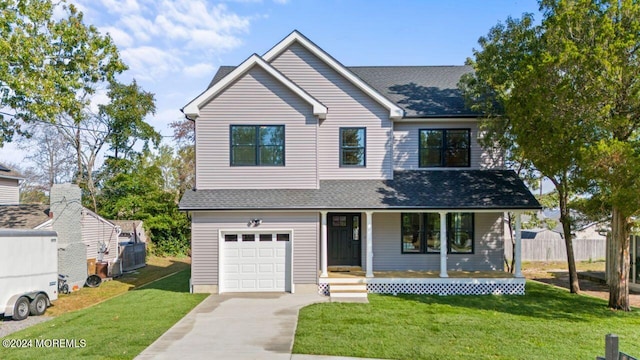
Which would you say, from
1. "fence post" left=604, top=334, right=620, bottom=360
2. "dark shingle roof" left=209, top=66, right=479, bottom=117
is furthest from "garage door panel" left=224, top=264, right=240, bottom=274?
"fence post" left=604, top=334, right=620, bottom=360

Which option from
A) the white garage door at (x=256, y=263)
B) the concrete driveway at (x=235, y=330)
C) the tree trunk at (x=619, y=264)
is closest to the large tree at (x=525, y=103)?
the tree trunk at (x=619, y=264)

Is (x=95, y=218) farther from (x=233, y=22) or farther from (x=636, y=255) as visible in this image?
(x=636, y=255)

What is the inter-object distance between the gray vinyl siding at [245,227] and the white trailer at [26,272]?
4.86m

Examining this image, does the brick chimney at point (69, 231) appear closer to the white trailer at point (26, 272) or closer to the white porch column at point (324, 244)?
the white trailer at point (26, 272)

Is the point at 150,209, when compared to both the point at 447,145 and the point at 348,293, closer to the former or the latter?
the point at 348,293

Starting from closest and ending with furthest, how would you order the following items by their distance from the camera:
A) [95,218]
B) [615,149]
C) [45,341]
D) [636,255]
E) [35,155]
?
1. [45,341]
2. [615,149]
3. [636,255]
4. [95,218]
5. [35,155]

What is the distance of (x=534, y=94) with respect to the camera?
42.4ft

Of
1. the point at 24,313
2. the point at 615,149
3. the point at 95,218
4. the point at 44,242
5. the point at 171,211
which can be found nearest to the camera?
the point at 615,149

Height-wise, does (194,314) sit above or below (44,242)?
below

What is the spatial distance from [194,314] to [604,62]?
42.9 feet

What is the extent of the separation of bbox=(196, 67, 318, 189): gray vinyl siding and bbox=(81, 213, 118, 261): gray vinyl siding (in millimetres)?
10700

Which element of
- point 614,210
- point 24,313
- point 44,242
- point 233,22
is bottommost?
point 24,313

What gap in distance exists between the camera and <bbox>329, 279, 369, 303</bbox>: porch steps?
14406 millimetres

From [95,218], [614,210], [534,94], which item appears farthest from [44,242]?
[614,210]
